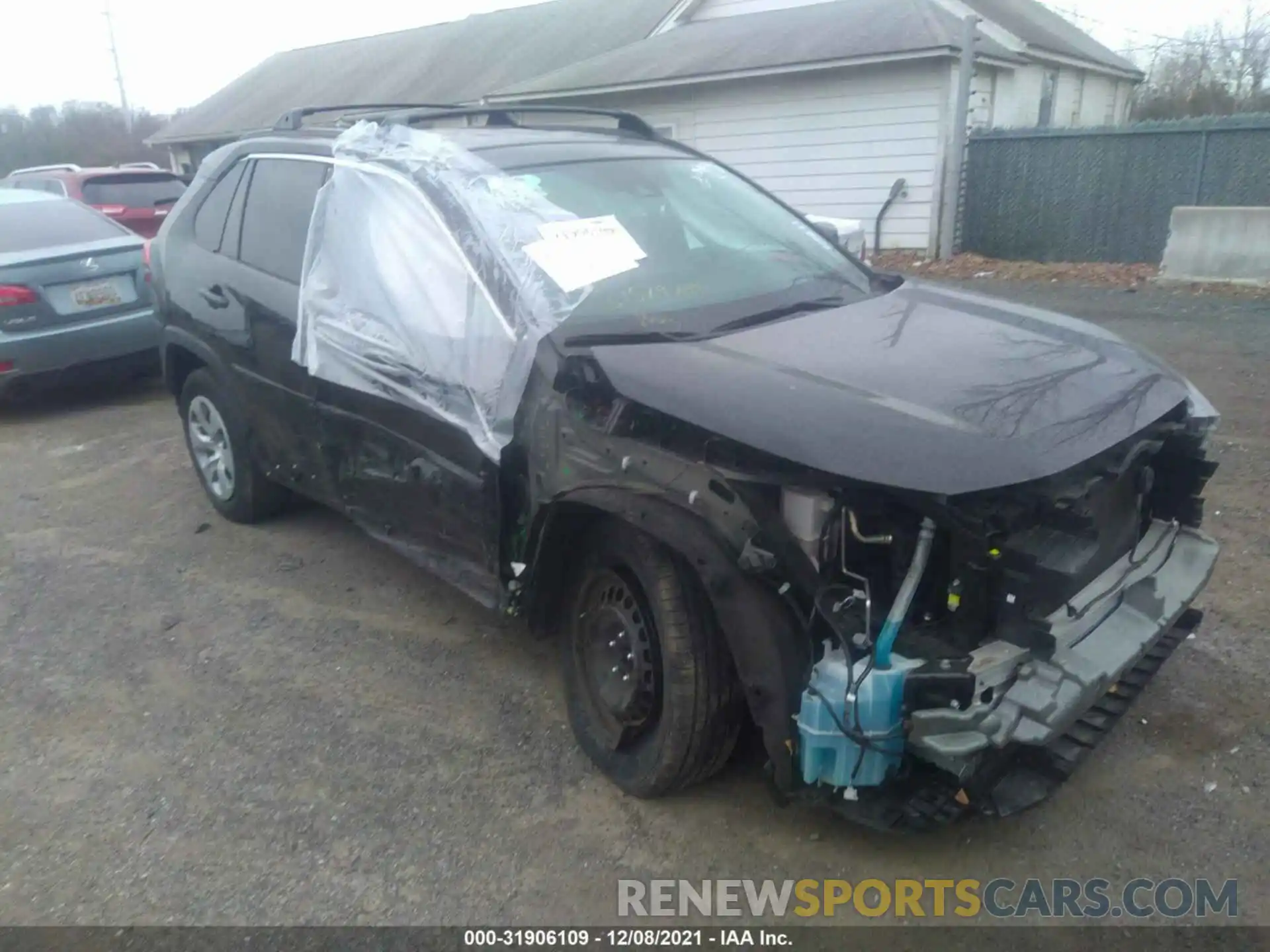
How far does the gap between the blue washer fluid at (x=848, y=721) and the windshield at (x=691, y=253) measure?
1.21m

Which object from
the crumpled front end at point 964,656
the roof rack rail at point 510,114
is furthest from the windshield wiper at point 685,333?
the roof rack rail at point 510,114

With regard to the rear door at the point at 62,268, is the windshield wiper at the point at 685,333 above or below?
above

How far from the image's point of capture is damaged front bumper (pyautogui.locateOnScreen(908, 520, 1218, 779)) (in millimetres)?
2344

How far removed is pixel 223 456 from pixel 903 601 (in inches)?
154

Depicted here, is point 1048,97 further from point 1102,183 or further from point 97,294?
point 97,294

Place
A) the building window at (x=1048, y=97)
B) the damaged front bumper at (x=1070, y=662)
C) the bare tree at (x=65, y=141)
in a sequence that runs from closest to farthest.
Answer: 1. the damaged front bumper at (x=1070, y=662)
2. the building window at (x=1048, y=97)
3. the bare tree at (x=65, y=141)

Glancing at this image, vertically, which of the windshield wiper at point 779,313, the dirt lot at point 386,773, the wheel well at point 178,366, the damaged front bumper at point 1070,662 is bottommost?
the dirt lot at point 386,773

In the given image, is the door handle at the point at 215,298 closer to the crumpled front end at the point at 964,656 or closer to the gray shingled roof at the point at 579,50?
the crumpled front end at the point at 964,656

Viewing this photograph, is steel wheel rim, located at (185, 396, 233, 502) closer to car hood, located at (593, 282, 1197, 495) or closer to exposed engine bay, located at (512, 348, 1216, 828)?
car hood, located at (593, 282, 1197, 495)

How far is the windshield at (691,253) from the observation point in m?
3.22

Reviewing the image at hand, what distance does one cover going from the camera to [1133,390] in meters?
2.91

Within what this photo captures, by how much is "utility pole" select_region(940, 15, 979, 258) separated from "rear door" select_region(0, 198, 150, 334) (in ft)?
32.4

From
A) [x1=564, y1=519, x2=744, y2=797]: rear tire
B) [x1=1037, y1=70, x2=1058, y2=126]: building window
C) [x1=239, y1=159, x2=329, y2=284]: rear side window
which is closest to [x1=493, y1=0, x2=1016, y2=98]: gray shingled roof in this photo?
[x1=1037, y1=70, x2=1058, y2=126]: building window

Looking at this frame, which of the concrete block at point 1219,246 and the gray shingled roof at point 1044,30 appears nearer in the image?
the concrete block at point 1219,246
